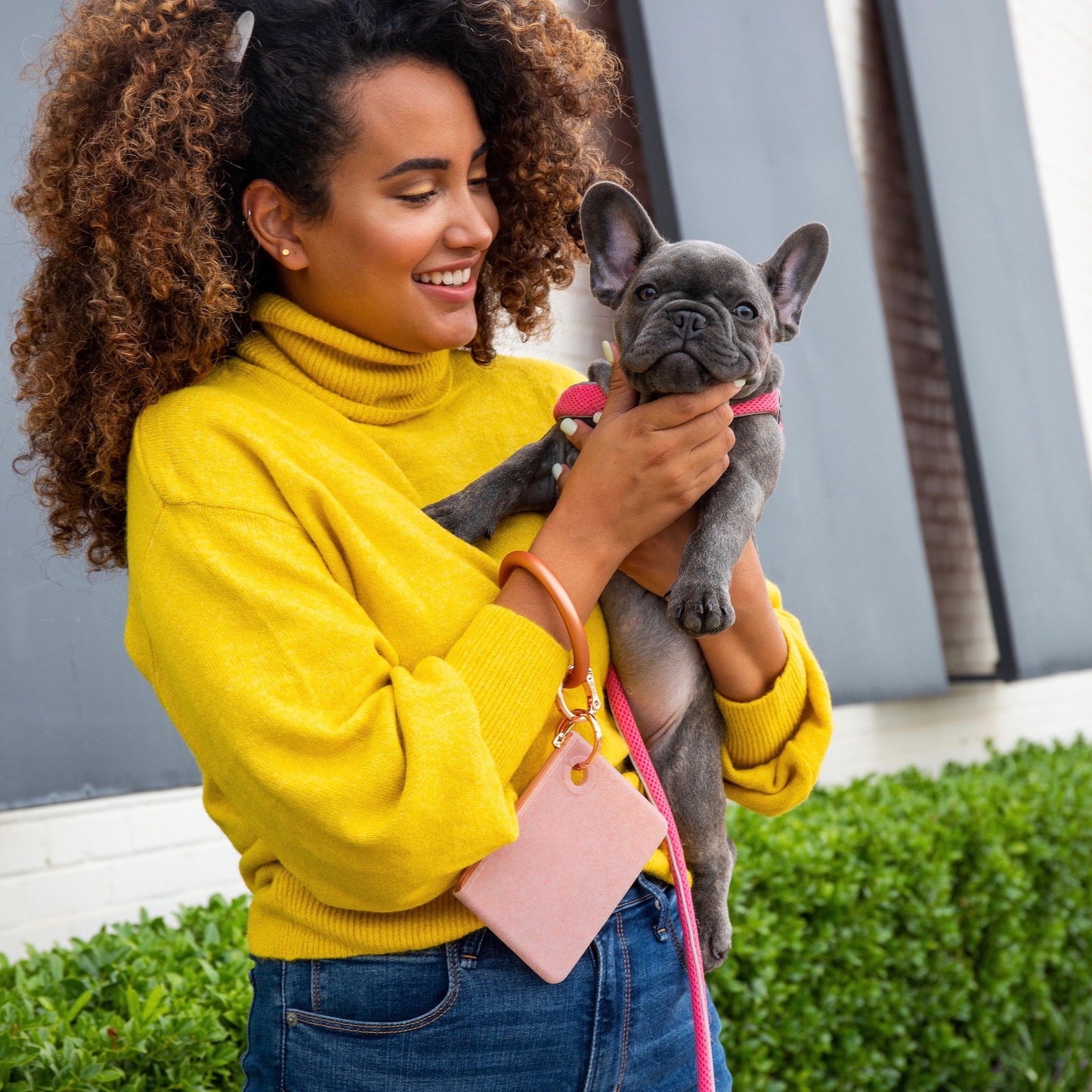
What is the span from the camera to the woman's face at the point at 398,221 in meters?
1.81

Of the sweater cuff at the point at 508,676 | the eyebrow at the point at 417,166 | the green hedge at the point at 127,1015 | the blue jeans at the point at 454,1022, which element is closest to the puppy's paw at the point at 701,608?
the sweater cuff at the point at 508,676

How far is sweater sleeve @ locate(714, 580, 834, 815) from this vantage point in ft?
6.66

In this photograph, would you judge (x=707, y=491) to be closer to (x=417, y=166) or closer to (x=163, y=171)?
(x=417, y=166)

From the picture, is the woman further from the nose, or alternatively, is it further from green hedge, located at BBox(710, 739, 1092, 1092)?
green hedge, located at BBox(710, 739, 1092, 1092)

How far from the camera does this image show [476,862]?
5.17 ft

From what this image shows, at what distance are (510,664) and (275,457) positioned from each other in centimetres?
43

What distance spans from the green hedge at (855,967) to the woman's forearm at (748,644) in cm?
141

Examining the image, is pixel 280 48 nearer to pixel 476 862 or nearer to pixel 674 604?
pixel 674 604

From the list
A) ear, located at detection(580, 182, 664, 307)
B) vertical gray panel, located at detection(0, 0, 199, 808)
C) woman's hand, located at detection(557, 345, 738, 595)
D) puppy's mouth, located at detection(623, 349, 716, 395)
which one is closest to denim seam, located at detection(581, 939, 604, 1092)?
woman's hand, located at detection(557, 345, 738, 595)

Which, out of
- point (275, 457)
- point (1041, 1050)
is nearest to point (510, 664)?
point (275, 457)

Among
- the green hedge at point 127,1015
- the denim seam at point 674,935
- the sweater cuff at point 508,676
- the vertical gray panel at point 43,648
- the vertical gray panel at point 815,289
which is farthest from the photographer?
the vertical gray panel at point 815,289

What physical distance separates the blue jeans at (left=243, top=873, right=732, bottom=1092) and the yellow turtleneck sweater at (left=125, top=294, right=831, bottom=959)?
44 mm

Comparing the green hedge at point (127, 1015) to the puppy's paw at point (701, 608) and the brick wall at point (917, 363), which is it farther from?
the brick wall at point (917, 363)

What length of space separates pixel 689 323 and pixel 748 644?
535 millimetres
